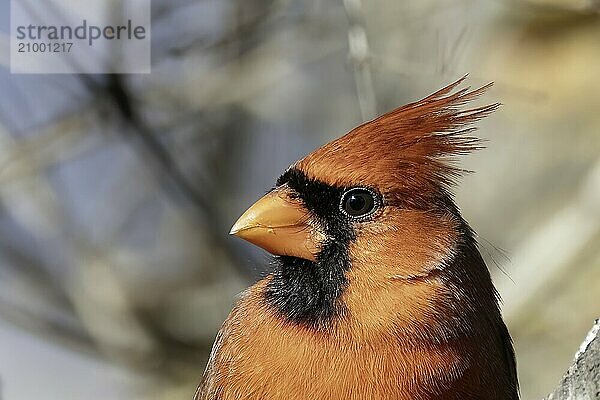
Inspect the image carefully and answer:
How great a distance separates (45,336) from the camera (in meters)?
2.07

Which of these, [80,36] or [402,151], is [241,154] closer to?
[80,36]

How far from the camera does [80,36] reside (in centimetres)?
196

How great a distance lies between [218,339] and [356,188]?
42 centimetres

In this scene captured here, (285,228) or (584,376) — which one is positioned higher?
(285,228)

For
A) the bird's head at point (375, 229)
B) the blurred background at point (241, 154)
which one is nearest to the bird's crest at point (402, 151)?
the bird's head at point (375, 229)

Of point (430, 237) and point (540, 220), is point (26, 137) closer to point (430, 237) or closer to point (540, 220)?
point (430, 237)

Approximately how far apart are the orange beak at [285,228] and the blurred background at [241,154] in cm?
57

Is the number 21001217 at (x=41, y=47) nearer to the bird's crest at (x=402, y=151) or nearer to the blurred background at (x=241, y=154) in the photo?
the blurred background at (x=241, y=154)

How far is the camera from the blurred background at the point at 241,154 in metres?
2.00

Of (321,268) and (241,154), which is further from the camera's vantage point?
(241,154)

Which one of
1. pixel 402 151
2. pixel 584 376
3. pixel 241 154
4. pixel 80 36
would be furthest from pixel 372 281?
pixel 80 36

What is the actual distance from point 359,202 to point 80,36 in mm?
957

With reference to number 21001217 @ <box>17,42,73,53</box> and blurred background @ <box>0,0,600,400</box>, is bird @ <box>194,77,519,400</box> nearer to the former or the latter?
blurred background @ <box>0,0,600,400</box>

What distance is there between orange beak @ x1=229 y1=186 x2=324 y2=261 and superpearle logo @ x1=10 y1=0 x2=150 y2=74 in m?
0.77
